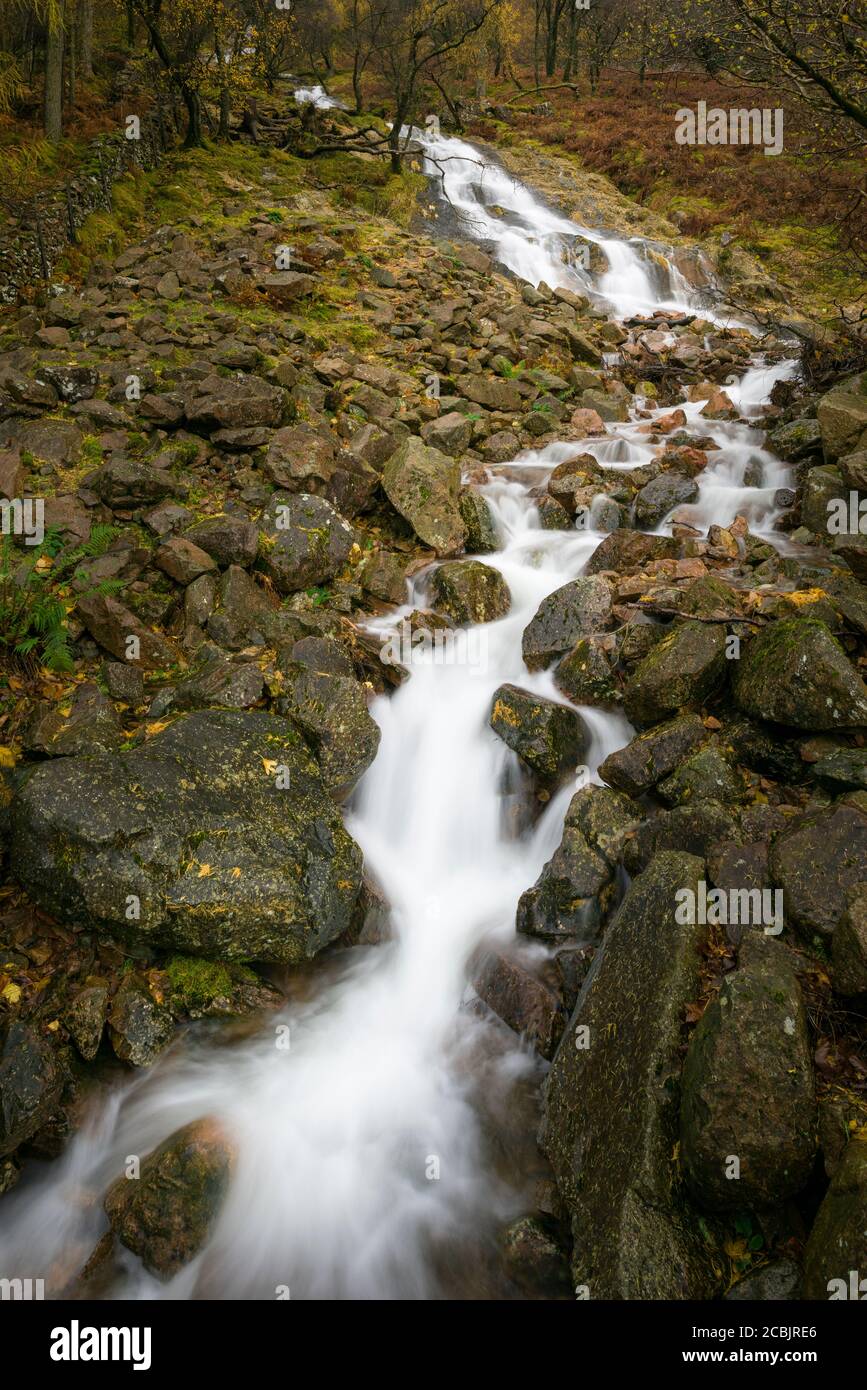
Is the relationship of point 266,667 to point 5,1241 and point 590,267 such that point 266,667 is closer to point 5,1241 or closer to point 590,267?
point 5,1241

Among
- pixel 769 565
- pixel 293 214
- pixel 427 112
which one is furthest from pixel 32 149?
pixel 427 112

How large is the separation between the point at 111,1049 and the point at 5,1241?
0.99m

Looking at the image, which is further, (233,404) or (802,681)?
(233,404)

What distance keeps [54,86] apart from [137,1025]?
18.3 m

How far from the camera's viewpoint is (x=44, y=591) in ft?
19.0

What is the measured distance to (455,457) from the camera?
9.53 metres

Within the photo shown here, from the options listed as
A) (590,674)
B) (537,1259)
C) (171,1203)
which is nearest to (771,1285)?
(537,1259)

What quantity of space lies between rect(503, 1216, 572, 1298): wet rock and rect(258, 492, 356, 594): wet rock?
5.30m

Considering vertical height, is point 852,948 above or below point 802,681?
below

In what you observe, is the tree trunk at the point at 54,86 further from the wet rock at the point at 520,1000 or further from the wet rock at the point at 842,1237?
the wet rock at the point at 842,1237

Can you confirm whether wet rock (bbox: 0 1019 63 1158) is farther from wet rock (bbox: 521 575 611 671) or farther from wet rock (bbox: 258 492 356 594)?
wet rock (bbox: 521 575 611 671)

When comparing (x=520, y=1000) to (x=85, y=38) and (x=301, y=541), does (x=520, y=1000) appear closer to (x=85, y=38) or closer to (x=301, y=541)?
(x=301, y=541)
